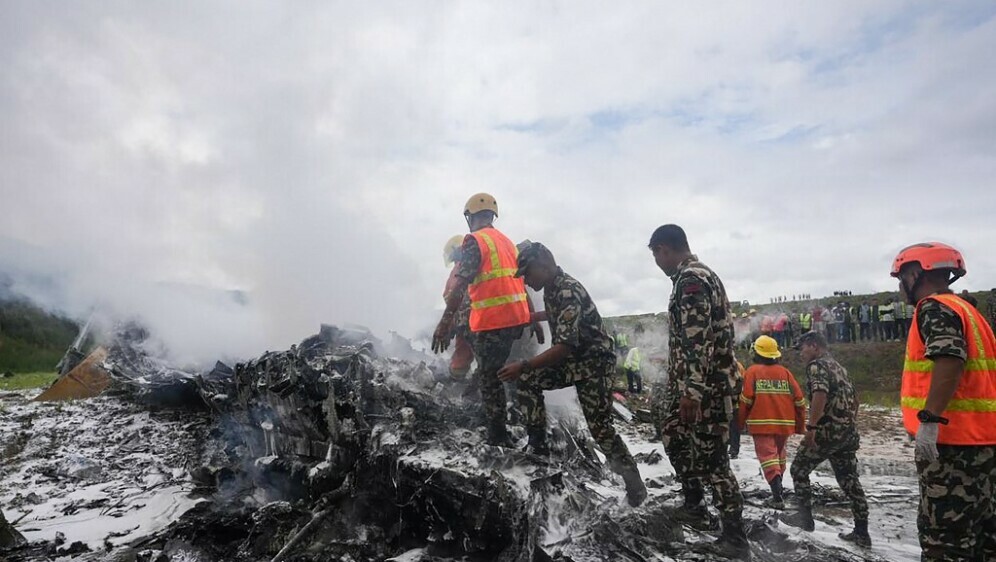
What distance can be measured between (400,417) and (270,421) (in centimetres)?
158

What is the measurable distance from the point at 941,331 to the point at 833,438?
2215 mm

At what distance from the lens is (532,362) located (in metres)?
3.81

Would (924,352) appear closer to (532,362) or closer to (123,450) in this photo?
(532,362)

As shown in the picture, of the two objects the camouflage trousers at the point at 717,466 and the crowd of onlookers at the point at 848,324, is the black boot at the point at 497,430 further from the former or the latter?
the crowd of onlookers at the point at 848,324

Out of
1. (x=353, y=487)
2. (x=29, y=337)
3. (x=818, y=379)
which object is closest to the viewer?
(x=353, y=487)

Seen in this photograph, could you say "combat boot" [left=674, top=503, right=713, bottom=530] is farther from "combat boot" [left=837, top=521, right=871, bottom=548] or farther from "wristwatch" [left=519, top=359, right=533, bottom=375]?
"wristwatch" [left=519, top=359, right=533, bottom=375]

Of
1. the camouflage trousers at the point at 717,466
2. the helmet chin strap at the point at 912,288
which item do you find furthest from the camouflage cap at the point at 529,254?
the helmet chin strap at the point at 912,288

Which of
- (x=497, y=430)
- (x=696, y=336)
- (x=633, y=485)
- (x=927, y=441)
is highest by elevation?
(x=696, y=336)

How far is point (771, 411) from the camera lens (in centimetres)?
505

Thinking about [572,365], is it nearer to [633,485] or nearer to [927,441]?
[633,485]

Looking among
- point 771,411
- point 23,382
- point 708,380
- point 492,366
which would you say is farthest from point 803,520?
point 23,382

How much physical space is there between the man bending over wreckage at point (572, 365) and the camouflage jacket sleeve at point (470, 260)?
0.43 m

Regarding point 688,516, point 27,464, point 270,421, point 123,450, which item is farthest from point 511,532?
point 27,464

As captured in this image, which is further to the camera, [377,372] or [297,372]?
[377,372]
